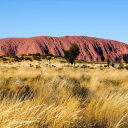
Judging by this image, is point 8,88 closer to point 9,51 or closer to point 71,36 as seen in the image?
point 9,51

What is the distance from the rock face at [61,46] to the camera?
120 metres

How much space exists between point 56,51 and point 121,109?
120003 mm

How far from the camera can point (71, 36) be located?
464ft

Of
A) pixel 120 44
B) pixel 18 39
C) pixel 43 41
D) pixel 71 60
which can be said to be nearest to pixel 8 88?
pixel 71 60

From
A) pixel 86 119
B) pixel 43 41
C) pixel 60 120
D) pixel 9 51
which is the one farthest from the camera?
pixel 43 41

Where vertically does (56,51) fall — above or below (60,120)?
below

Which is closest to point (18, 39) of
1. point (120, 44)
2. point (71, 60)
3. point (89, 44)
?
point (89, 44)

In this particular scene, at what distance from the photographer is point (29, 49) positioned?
118812 mm

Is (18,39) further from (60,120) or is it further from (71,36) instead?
(60,120)

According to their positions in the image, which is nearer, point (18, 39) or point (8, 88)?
point (8, 88)

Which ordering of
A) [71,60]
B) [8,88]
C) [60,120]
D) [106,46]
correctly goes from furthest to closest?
[106,46], [71,60], [8,88], [60,120]

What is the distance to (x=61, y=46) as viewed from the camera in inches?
5054

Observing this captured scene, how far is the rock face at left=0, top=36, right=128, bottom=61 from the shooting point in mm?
119688

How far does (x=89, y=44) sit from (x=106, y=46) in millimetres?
15647
